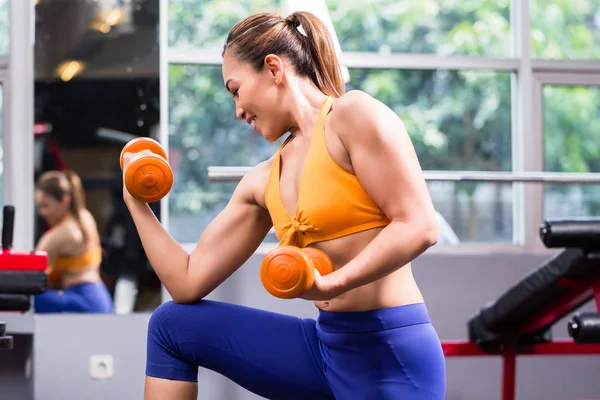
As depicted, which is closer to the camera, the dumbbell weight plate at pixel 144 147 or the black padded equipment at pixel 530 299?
the dumbbell weight plate at pixel 144 147

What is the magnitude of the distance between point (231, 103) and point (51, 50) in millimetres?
805

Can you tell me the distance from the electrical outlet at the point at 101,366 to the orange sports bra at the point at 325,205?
2.15 m

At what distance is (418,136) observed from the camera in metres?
3.76

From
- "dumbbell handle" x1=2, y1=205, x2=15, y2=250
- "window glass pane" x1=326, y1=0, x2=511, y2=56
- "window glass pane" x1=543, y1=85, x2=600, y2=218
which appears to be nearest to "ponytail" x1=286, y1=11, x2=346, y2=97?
"dumbbell handle" x1=2, y1=205, x2=15, y2=250

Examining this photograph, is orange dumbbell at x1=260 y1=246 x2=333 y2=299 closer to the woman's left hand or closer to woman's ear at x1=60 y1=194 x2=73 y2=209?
the woman's left hand

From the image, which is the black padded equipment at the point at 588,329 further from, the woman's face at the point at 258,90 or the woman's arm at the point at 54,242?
the woman's arm at the point at 54,242

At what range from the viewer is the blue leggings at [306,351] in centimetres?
145

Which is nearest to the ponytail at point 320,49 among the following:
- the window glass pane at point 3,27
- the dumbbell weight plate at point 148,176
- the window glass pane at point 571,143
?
the dumbbell weight plate at point 148,176

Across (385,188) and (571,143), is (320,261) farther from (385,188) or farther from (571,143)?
(571,143)

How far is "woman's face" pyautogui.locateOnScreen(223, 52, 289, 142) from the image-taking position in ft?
4.95

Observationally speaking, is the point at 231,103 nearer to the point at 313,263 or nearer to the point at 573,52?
the point at 573,52

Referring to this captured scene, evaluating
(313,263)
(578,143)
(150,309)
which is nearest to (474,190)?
(578,143)

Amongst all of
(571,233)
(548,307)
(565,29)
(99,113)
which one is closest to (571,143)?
(565,29)

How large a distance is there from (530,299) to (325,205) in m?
1.33
